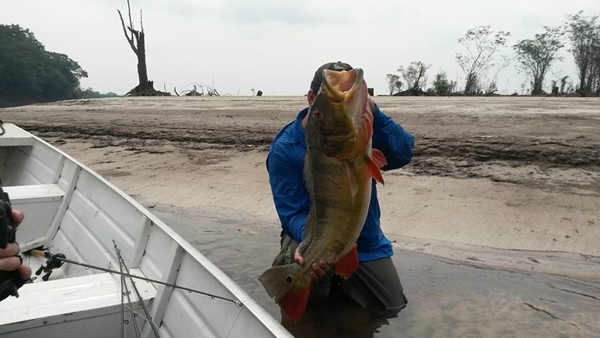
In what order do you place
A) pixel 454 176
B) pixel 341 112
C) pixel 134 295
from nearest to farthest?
pixel 341 112
pixel 134 295
pixel 454 176

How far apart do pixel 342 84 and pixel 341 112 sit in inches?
6.3

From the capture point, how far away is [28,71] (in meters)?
44.9

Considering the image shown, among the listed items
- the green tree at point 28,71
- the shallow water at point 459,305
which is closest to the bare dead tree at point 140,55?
the green tree at point 28,71

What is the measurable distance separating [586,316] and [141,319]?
3.43m

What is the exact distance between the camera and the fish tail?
124 inches

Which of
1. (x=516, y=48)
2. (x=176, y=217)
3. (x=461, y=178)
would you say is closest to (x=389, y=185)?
(x=461, y=178)

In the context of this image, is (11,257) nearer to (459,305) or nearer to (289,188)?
(289,188)

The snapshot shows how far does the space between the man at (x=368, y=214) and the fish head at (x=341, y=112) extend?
116cm

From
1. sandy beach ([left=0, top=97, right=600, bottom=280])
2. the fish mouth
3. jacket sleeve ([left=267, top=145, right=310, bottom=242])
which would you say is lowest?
sandy beach ([left=0, top=97, right=600, bottom=280])

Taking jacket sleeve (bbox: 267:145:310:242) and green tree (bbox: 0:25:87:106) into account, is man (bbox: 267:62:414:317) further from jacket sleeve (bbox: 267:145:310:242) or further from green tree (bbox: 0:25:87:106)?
green tree (bbox: 0:25:87:106)

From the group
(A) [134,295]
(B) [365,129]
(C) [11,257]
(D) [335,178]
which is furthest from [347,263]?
(C) [11,257]

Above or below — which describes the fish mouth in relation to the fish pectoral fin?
above

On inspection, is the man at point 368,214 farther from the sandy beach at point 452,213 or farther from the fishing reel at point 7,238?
the fishing reel at point 7,238

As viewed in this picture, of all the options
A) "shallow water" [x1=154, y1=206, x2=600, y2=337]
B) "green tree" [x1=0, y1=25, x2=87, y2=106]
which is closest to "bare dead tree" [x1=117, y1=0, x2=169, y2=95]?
"green tree" [x1=0, y1=25, x2=87, y2=106]
